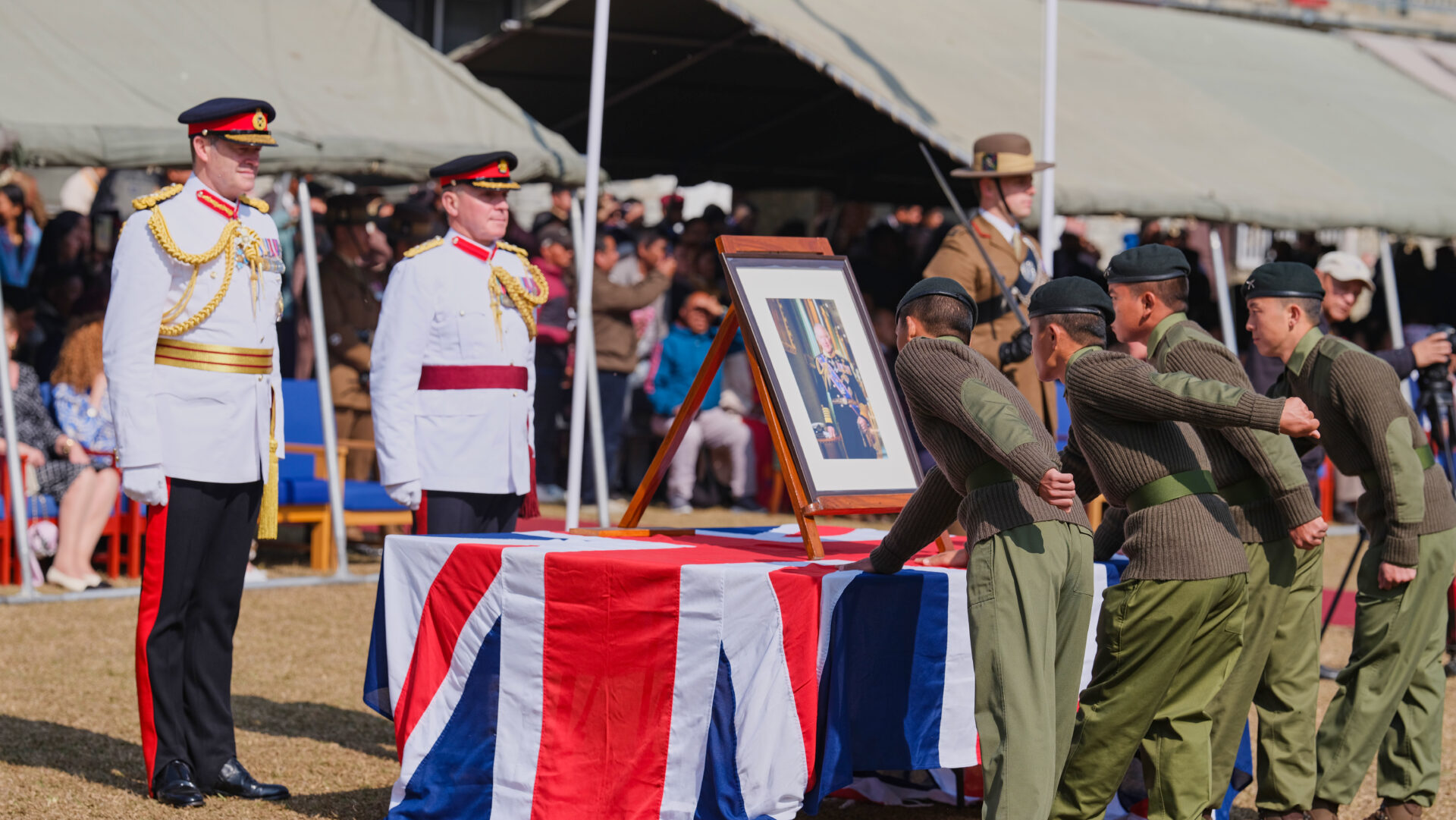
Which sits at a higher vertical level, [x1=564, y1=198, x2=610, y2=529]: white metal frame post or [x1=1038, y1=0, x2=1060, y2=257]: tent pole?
[x1=1038, y1=0, x2=1060, y2=257]: tent pole

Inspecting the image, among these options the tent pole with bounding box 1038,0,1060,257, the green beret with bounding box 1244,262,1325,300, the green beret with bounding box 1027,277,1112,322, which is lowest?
the green beret with bounding box 1027,277,1112,322

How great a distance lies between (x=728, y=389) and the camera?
40.1 ft

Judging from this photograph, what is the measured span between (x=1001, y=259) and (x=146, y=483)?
345 cm

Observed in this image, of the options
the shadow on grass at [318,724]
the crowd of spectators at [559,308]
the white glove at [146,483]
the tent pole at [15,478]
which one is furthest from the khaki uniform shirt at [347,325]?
the white glove at [146,483]

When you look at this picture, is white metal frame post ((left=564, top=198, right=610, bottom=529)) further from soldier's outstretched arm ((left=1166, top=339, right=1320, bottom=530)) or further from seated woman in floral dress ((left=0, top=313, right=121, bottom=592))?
soldier's outstretched arm ((left=1166, top=339, right=1320, bottom=530))

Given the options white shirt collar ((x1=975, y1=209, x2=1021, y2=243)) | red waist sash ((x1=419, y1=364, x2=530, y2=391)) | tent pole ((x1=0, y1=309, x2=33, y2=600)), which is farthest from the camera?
tent pole ((x1=0, y1=309, x2=33, y2=600))

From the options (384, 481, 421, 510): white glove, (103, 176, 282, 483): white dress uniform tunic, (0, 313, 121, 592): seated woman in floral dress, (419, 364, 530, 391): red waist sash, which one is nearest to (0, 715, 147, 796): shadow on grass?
(103, 176, 282, 483): white dress uniform tunic

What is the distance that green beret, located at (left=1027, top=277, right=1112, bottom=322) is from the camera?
3814 mm

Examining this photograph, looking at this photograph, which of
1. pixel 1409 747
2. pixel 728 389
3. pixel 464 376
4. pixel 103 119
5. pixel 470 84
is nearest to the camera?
pixel 1409 747

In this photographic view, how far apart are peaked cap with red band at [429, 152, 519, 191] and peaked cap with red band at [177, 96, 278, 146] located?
58 centimetres

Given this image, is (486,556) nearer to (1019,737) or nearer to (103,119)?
(1019,737)

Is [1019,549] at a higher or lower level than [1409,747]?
higher

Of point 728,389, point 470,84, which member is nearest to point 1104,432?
point 470,84

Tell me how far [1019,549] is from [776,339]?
122 centimetres
